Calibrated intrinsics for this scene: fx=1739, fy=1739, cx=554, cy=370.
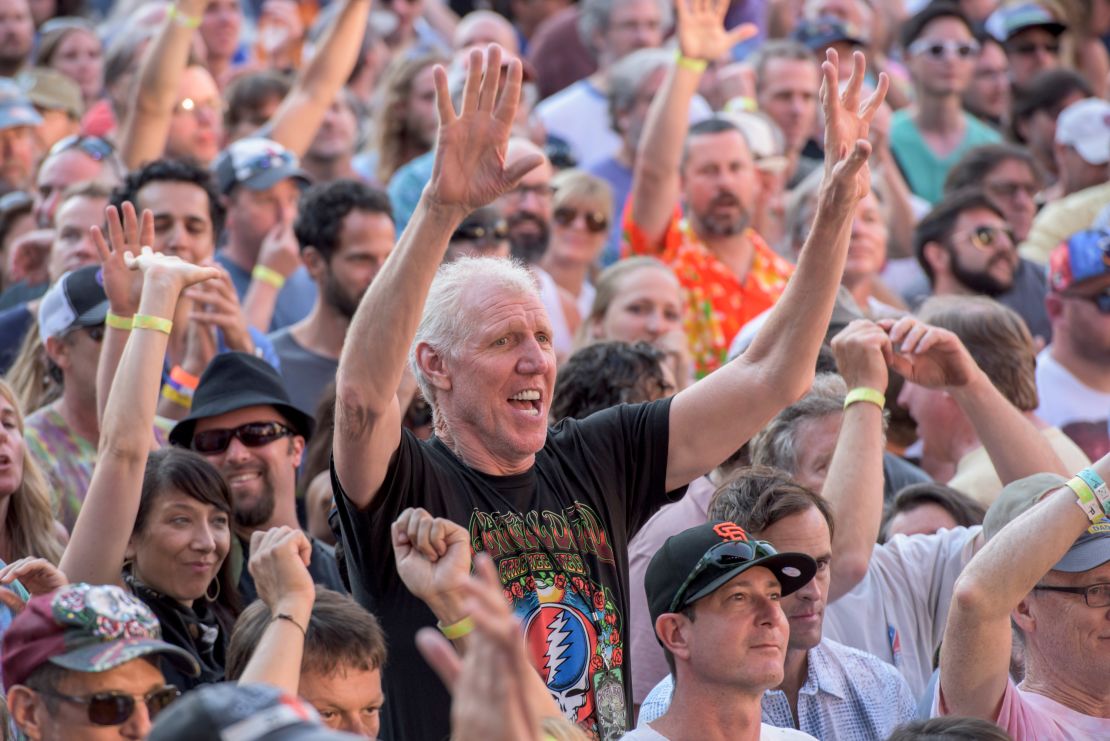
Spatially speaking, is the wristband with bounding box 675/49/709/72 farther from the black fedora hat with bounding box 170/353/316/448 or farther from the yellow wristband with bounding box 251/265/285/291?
the black fedora hat with bounding box 170/353/316/448

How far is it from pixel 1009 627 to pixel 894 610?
1016mm

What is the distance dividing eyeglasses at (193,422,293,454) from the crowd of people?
0.01 m

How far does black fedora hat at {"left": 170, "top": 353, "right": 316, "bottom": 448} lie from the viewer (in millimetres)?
5078

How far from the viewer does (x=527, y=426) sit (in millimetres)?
3750

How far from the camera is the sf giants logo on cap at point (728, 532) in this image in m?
3.78

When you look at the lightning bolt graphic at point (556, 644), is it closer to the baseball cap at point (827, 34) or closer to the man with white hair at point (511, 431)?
the man with white hair at point (511, 431)

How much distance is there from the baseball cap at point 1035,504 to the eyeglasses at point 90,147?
4.45 m

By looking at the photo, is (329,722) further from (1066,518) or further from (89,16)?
(89,16)

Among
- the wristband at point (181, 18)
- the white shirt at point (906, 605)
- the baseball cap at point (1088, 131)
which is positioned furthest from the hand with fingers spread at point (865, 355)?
the baseball cap at point (1088, 131)

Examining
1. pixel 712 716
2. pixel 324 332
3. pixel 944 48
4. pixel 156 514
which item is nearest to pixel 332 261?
pixel 324 332

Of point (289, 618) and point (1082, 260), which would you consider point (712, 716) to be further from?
point (1082, 260)

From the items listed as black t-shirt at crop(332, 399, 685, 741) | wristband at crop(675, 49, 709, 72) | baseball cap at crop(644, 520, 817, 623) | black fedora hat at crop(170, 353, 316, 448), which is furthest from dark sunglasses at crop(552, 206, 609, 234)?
baseball cap at crop(644, 520, 817, 623)

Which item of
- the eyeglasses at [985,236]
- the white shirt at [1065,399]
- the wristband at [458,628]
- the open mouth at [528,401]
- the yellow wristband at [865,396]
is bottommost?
the wristband at [458,628]

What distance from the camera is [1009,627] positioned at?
3.83m
